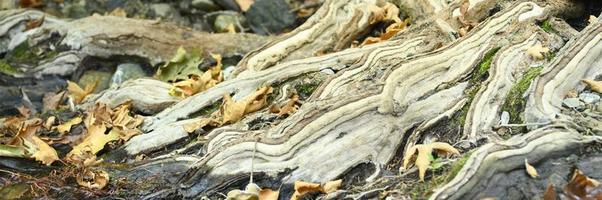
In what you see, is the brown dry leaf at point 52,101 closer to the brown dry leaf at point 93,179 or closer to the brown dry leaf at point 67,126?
the brown dry leaf at point 67,126

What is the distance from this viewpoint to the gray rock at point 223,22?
929 cm

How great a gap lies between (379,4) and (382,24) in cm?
22

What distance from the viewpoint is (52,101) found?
7.42 meters

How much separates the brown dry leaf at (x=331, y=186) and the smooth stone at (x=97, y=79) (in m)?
4.00

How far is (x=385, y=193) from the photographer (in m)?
4.36

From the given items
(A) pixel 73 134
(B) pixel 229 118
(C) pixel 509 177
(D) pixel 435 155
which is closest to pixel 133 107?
(A) pixel 73 134

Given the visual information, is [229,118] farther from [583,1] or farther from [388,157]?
[583,1]

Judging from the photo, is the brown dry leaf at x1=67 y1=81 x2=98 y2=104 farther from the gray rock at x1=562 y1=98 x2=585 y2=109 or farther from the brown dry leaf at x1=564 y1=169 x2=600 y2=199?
the brown dry leaf at x1=564 y1=169 x2=600 y2=199

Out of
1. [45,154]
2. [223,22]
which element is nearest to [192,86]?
[45,154]

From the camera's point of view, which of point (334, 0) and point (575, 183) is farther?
point (334, 0)

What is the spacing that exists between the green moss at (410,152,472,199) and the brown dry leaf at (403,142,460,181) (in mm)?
74

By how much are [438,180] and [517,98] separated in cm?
97

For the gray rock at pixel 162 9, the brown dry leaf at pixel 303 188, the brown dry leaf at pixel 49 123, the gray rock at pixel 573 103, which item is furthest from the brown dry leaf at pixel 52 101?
the gray rock at pixel 573 103

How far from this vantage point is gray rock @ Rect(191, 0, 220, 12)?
31.7 feet
